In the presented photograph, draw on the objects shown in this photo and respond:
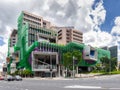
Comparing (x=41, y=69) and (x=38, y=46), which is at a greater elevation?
(x=38, y=46)

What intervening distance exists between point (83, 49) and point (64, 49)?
1142 centimetres

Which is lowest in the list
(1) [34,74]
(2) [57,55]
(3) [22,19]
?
(1) [34,74]

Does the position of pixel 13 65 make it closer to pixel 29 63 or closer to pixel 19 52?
pixel 19 52

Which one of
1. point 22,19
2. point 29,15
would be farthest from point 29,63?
point 29,15

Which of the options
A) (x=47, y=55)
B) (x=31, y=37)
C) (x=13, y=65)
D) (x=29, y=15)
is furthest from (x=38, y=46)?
(x=29, y=15)

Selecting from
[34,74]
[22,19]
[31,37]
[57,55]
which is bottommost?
[34,74]

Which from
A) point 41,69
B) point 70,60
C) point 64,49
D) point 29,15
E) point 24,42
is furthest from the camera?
point 29,15

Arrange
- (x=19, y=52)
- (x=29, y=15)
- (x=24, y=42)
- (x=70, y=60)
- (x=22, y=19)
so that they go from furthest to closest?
(x=29, y=15) < (x=22, y=19) < (x=19, y=52) < (x=24, y=42) < (x=70, y=60)

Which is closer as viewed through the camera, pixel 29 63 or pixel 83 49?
pixel 29 63

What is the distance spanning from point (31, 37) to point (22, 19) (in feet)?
107

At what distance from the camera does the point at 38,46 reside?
134 m

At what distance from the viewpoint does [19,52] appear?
540 feet

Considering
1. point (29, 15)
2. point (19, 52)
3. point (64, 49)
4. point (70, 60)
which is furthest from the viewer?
point (29, 15)

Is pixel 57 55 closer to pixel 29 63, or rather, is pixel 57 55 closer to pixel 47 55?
pixel 47 55
